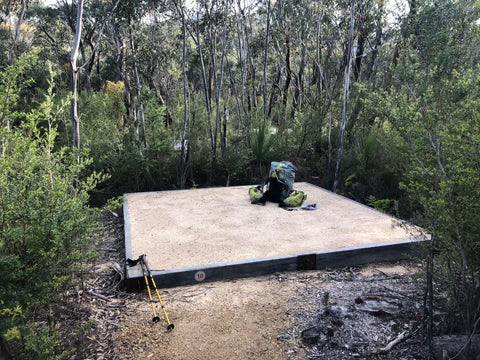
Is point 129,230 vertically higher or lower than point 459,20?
lower

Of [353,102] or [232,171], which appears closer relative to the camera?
[232,171]

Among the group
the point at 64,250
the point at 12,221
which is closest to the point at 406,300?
the point at 64,250

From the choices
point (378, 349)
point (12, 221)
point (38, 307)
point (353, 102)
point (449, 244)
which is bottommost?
point (378, 349)

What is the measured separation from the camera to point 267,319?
8.32ft

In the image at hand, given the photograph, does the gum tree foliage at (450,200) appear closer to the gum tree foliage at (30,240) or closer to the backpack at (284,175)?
the gum tree foliage at (30,240)

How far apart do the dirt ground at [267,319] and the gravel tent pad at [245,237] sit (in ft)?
0.46

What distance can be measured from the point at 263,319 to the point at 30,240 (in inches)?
61.5

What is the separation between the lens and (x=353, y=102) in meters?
7.50

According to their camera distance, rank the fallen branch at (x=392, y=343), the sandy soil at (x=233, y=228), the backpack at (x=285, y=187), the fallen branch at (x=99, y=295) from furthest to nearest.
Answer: the backpack at (x=285, y=187)
the sandy soil at (x=233, y=228)
the fallen branch at (x=99, y=295)
the fallen branch at (x=392, y=343)

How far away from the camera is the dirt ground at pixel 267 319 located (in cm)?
219

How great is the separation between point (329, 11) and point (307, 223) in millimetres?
6085

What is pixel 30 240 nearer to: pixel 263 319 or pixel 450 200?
pixel 263 319

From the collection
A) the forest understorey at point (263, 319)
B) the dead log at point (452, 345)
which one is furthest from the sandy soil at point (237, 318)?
the dead log at point (452, 345)

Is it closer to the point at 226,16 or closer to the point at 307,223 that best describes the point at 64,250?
the point at 307,223
